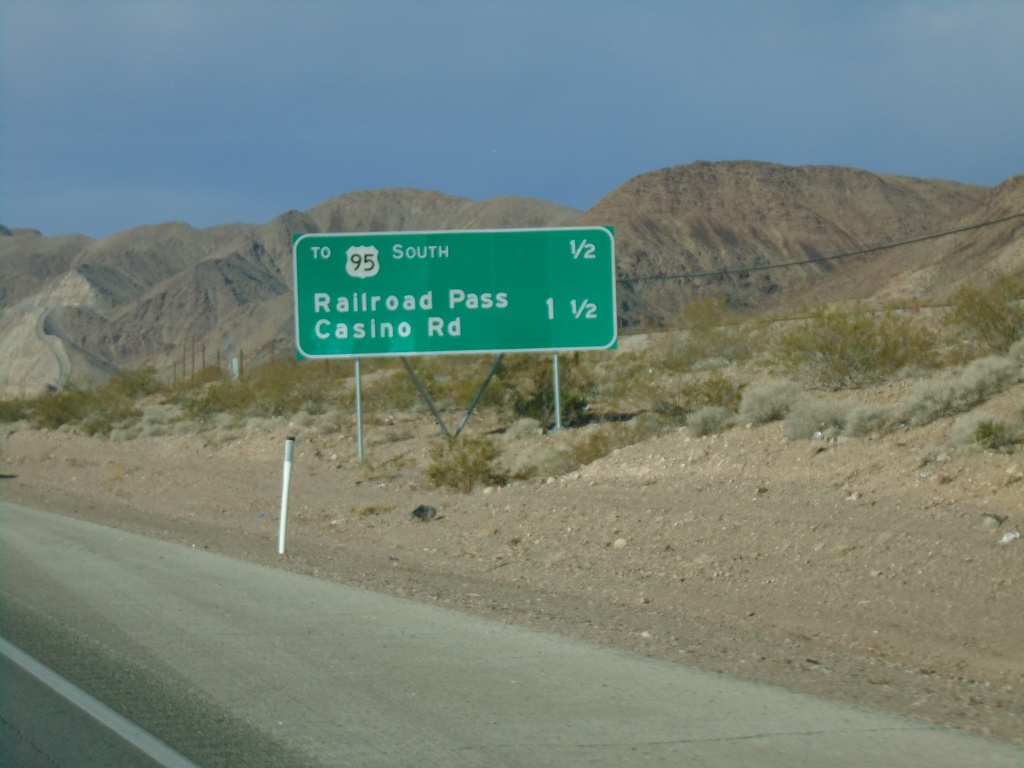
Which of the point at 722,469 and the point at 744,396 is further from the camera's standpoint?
the point at 744,396

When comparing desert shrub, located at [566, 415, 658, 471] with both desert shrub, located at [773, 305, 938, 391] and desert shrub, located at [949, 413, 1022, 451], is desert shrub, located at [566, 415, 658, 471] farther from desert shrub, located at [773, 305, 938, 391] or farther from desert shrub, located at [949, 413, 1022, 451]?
desert shrub, located at [949, 413, 1022, 451]

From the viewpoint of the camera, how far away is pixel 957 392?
1592cm

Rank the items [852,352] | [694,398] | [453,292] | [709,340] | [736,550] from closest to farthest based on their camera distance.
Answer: [736,550] < [852,352] < [694,398] < [453,292] < [709,340]

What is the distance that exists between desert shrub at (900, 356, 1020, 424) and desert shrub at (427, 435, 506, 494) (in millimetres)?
7112

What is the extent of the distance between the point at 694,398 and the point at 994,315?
5.76 meters

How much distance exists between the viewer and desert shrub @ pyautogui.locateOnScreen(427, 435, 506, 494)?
19.5 meters

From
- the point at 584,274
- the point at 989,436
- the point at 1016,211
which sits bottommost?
the point at 989,436

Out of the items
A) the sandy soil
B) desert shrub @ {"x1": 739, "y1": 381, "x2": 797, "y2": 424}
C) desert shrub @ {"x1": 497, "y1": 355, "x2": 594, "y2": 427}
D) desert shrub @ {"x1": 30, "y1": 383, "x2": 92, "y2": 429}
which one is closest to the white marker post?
the sandy soil

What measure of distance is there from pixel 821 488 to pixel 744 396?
4.86 meters

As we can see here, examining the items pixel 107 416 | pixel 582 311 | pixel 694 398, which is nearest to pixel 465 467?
pixel 582 311

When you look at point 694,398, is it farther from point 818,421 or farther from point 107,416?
point 107,416

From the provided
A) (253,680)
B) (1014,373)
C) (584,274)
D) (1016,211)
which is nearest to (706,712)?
(253,680)

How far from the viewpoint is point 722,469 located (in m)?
17.0

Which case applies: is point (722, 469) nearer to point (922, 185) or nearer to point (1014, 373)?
point (1014, 373)
